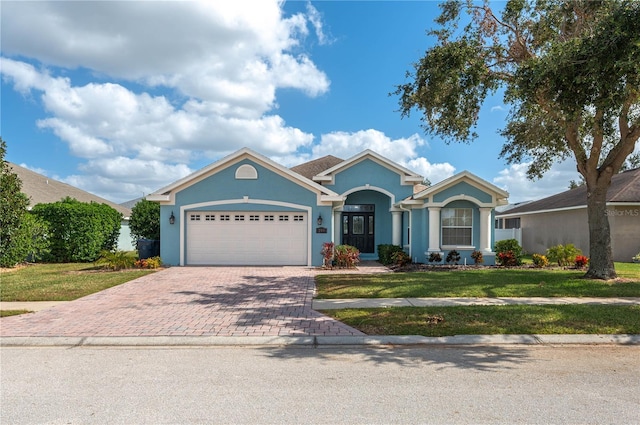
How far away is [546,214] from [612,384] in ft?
75.5

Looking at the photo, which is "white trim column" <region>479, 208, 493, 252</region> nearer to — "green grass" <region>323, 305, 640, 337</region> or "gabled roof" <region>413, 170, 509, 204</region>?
"gabled roof" <region>413, 170, 509, 204</region>

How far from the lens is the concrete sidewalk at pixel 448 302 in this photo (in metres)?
9.14

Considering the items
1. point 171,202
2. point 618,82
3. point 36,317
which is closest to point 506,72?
point 618,82

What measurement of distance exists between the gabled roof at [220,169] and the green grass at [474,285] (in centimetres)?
475

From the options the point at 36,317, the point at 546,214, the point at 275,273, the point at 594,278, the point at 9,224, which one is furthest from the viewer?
the point at 546,214

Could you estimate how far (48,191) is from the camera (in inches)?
1002

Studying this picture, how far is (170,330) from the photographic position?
23.8 feet

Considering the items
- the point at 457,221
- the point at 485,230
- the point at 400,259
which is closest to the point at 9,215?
the point at 400,259

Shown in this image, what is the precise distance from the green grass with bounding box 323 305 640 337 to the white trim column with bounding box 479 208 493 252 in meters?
8.72

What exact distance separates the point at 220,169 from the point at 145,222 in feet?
17.7

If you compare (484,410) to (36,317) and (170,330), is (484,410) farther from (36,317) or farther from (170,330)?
(36,317)

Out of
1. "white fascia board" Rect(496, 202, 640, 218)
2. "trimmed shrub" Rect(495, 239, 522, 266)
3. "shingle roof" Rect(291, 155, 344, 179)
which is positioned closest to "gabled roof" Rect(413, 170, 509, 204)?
"trimmed shrub" Rect(495, 239, 522, 266)

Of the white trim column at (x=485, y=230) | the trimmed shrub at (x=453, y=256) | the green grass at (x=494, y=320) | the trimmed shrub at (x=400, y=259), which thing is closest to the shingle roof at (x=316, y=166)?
the trimmed shrub at (x=400, y=259)

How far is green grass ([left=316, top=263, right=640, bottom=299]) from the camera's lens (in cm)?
1048
